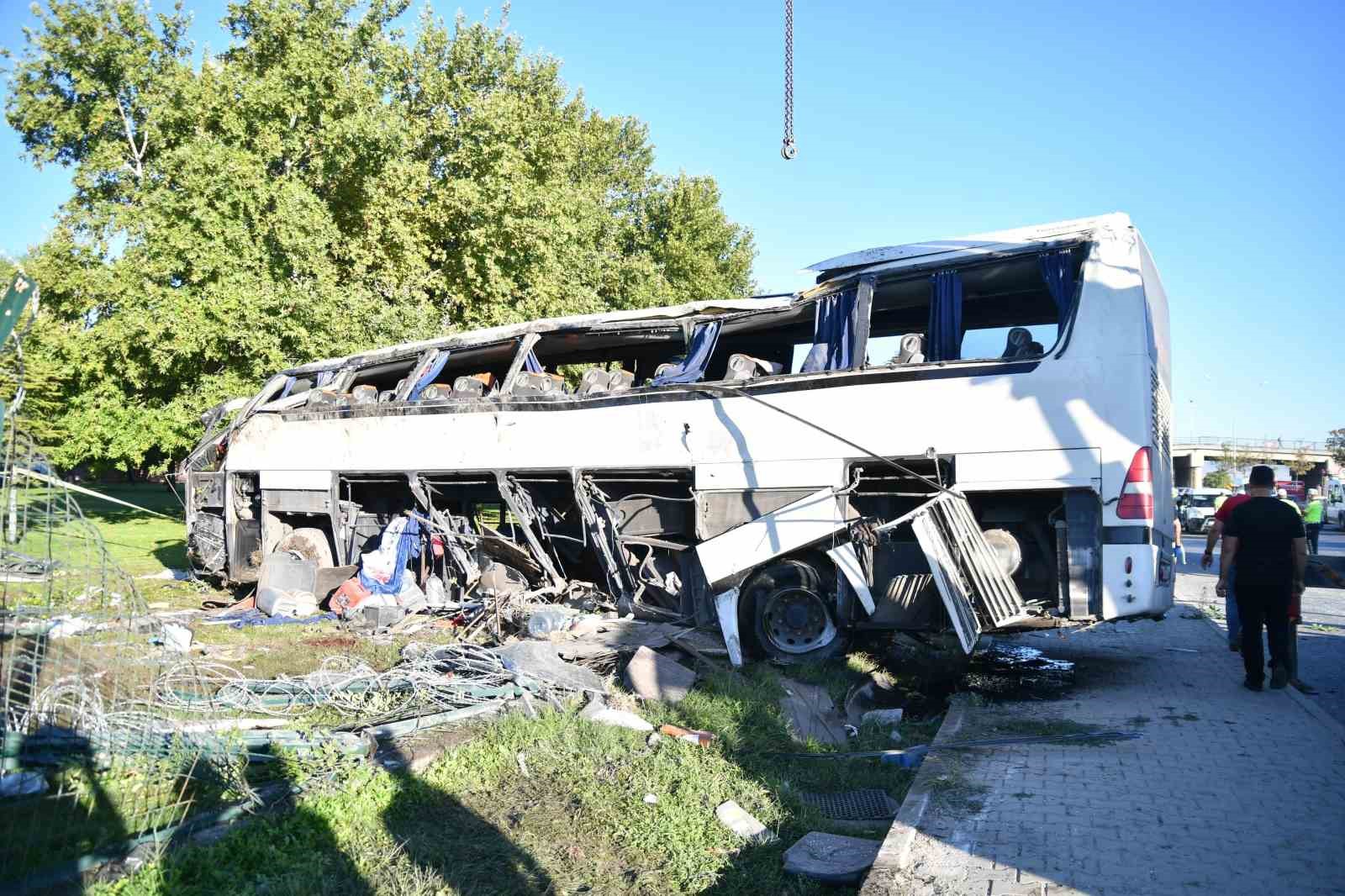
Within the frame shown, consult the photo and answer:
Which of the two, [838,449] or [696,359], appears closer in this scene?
[838,449]

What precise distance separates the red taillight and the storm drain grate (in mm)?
2774

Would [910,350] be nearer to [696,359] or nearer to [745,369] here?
[745,369]

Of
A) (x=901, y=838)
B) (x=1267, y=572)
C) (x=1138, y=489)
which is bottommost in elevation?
(x=901, y=838)

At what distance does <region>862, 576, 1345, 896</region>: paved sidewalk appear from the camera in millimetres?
3541


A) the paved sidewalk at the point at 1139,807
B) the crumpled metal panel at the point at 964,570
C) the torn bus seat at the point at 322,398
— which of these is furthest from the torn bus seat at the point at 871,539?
the torn bus seat at the point at 322,398

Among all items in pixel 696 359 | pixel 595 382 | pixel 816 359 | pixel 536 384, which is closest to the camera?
pixel 816 359

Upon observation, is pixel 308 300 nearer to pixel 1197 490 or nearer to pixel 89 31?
pixel 89 31

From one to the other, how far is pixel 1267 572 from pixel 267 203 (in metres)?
17.7

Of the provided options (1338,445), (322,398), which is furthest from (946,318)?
(1338,445)

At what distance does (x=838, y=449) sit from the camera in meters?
7.31

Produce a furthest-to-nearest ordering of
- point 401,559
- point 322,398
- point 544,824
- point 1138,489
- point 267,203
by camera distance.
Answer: point 267,203 < point 322,398 < point 401,559 < point 1138,489 < point 544,824

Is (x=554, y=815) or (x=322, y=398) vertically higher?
(x=322, y=398)

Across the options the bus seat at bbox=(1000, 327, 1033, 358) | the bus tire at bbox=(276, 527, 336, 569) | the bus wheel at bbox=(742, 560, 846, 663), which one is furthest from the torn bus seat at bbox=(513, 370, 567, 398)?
the bus seat at bbox=(1000, 327, 1033, 358)

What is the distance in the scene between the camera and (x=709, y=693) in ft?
22.0
